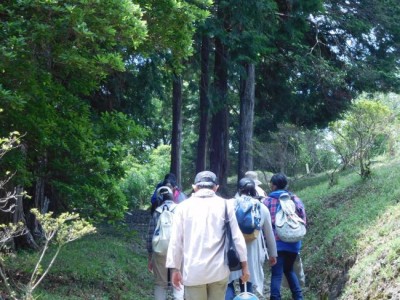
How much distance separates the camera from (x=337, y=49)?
22.4m

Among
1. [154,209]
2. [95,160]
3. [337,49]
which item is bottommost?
[154,209]

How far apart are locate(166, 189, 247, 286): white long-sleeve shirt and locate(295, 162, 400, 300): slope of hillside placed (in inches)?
86.1

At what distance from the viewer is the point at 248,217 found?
779cm

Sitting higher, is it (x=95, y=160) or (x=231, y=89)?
(x=231, y=89)

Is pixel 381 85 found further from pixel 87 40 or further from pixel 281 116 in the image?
pixel 87 40

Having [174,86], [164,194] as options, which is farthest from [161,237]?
[174,86]

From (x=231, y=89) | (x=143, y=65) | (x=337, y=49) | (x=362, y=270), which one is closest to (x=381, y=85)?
(x=337, y=49)

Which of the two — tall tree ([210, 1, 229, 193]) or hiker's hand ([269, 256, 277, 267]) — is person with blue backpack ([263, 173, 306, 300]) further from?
tall tree ([210, 1, 229, 193])

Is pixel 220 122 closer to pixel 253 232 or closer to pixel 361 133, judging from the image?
pixel 361 133

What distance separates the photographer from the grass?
27.6 ft

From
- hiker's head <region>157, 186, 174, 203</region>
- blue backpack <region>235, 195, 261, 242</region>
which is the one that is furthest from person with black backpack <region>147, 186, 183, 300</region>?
blue backpack <region>235, 195, 261, 242</region>

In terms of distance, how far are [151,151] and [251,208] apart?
106 ft

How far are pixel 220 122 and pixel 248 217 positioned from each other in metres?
15.4

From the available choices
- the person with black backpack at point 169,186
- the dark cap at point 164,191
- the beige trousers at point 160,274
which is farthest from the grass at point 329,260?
the dark cap at point 164,191
